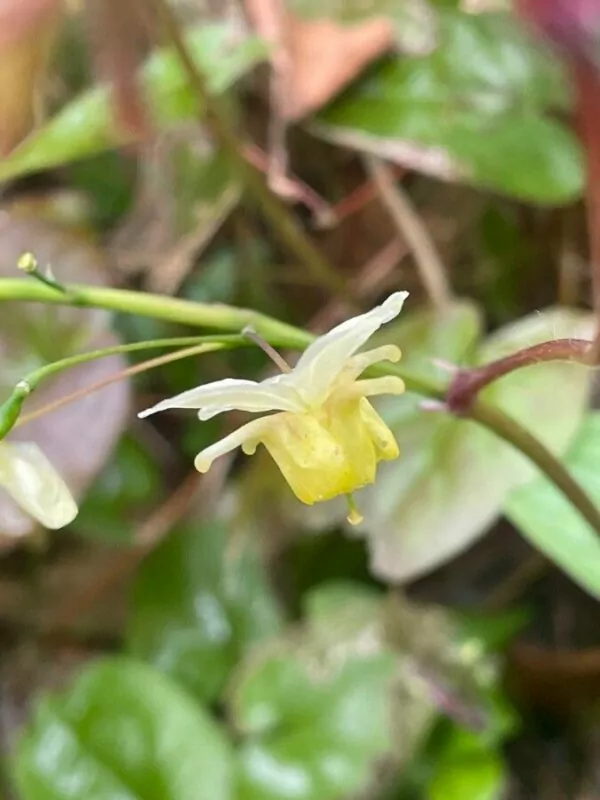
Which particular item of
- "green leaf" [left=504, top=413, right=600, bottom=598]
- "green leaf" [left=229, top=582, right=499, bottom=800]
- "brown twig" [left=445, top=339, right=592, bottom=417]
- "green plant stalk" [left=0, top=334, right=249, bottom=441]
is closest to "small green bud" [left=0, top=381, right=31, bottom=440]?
"green plant stalk" [left=0, top=334, right=249, bottom=441]

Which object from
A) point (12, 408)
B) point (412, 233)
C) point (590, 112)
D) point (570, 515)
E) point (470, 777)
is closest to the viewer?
point (590, 112)

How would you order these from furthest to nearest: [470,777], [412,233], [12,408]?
[412,233] → [470,777] → [12,408]

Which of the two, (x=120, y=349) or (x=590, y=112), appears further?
(x=120, y=349)

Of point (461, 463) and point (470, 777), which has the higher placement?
point (461, 463)

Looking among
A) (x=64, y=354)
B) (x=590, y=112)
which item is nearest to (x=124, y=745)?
(x=64, y=354)

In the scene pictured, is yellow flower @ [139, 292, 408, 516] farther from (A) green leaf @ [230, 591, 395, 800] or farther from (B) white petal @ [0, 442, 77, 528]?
(A) green leaf @ [230, 591, 395, 800]

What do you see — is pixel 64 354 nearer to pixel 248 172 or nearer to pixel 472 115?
pixel 248 172

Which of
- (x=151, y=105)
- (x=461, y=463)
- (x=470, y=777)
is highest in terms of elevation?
(x=151, y=105)

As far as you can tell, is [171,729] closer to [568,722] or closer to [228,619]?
[228,619]
